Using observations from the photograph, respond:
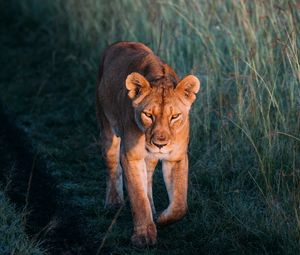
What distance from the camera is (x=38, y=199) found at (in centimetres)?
552

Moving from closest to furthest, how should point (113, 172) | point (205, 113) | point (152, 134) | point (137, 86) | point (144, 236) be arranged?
point (152, 134), point (144, 236), point (137, 86), point (113, 172), point (205, 113)

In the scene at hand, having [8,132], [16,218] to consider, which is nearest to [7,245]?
[16,218]

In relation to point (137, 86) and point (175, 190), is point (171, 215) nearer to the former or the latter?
point (175, 190)

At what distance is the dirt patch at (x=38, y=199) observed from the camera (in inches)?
189

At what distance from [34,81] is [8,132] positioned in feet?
5.44

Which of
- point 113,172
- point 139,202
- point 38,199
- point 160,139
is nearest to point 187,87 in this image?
point 160,139

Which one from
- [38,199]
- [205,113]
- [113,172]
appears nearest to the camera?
[38,199]

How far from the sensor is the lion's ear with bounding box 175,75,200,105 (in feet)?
16.1

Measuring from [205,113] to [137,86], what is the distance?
1519 mm

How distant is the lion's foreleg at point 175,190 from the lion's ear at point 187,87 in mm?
394

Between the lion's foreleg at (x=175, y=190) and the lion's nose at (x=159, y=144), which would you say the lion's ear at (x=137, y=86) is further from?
the lion's foreleg at (x=175, y=190)

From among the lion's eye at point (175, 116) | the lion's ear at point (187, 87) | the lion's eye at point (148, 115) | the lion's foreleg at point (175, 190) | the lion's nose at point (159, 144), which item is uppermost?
the lion's ear at point (187, 87)

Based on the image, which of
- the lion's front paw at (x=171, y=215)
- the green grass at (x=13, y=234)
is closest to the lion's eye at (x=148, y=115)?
the lion's front paw at (x=171, y=215)

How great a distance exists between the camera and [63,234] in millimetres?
4910
